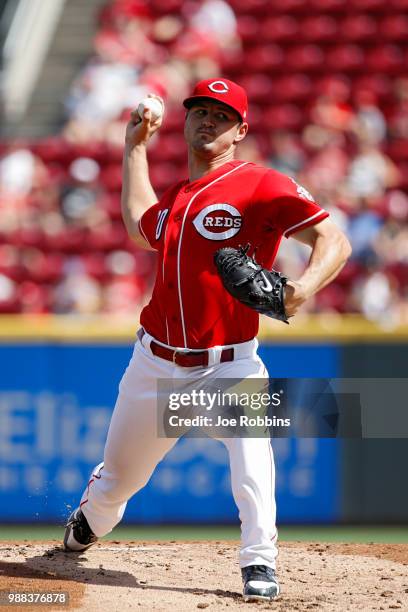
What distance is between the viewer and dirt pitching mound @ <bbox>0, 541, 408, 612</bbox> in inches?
158

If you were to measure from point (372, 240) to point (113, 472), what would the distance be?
4939mm

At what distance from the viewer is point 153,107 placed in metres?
4.57

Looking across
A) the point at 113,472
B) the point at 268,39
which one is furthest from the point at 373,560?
the point at 268,39

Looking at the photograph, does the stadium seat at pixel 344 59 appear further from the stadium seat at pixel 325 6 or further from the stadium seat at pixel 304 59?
the stadium seat at pixel 325 6

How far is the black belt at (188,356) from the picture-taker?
407cm

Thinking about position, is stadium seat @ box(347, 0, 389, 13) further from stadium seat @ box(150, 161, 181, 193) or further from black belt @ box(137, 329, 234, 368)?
black belt @ box(137, 329, 234, 368)

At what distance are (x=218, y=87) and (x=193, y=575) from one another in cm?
190

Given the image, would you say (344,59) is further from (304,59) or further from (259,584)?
(259,584)

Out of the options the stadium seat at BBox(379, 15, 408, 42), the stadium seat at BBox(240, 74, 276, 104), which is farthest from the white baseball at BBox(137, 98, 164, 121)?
the stadium seat at BBox(379, 15, 408, 42)

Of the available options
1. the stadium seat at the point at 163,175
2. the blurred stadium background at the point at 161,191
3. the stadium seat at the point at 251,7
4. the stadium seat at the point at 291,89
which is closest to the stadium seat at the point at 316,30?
the blurred stadium background at the point at 161,191

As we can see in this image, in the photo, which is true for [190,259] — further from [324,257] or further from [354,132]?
[354,132]

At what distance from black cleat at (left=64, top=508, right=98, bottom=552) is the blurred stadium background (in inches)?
65.9

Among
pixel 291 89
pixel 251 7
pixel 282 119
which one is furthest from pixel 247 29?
pixel 282 119

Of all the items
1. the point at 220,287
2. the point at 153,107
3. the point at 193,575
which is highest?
the point at 153,107
